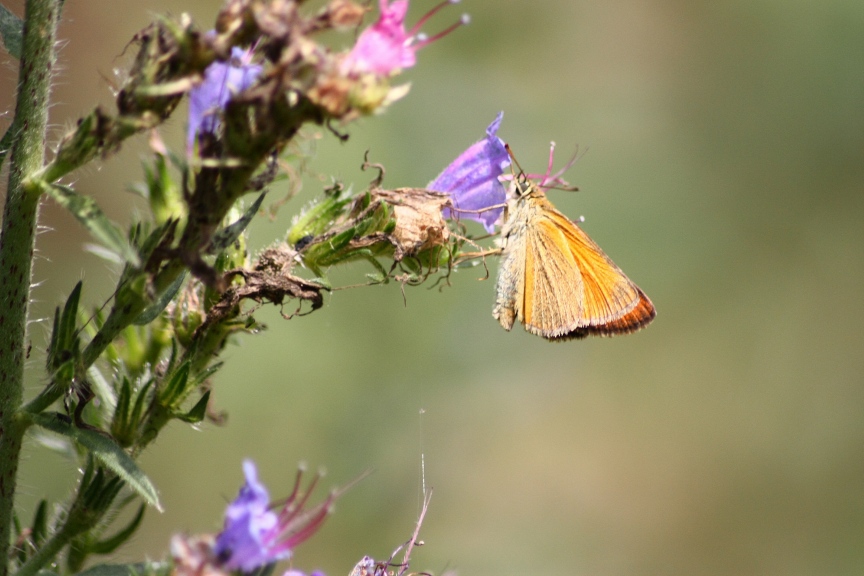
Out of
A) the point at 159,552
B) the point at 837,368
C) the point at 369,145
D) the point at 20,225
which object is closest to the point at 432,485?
the point at 159,552

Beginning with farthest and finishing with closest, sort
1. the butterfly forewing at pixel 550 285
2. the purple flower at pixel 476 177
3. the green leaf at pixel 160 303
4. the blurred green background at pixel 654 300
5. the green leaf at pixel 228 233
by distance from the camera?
the blurred green background at pixel 654 300
the butterfly forewing at pixel 550 285
the purple flower at pixel 476 177
the green leaf at pixel 160 303
the green leaf at pixel 228 233

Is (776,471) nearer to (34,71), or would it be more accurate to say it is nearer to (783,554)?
(783,554)

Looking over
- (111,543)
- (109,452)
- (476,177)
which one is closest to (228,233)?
(109,452)

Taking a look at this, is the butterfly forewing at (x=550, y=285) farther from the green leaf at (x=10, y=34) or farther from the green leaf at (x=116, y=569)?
the green leaf at (x=10, y=34)

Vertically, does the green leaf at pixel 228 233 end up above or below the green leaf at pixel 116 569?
above

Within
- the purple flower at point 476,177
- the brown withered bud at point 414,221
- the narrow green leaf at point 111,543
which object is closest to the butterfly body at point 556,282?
the purple flower at point 476,177

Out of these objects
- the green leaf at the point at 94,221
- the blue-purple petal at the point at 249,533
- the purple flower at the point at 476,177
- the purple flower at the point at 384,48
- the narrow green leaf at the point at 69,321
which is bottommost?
the blue-purple petal at the point at 249,533

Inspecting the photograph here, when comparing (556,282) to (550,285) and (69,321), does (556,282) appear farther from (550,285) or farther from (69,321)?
(69,321)

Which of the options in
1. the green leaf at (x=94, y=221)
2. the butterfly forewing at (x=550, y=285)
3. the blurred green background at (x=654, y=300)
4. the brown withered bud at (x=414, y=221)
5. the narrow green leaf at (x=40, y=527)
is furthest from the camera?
the blurred green background at (x=654, y=300)
